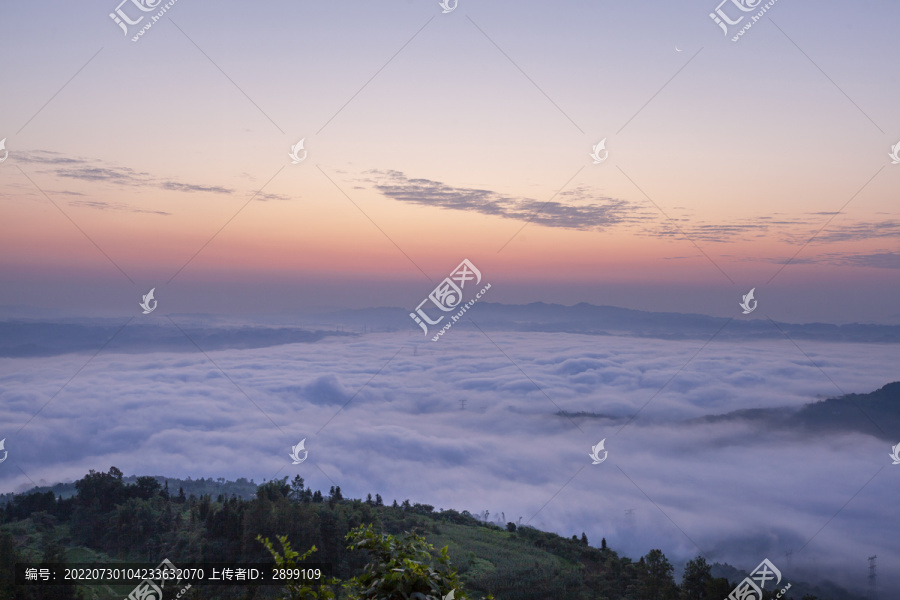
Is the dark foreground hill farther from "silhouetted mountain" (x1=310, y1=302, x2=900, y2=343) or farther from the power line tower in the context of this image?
"silhouetted mountain" (x1=310, y1=302, x2=900, y2=343)

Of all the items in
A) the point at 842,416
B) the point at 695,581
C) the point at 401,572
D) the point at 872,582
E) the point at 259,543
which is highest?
the point at 842,416

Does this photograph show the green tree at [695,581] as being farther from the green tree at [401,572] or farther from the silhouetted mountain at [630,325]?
the silhouetted mountain at [630,325]

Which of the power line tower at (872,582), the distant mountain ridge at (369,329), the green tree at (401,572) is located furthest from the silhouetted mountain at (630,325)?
the green tree at (401,572)

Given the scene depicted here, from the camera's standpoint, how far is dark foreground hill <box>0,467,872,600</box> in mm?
18578

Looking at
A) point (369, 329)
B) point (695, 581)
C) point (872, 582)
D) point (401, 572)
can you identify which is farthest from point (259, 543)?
point (369, 329)

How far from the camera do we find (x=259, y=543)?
66.8ft

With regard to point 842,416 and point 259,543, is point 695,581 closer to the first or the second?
point 259,543

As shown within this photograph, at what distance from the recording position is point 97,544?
22.5m

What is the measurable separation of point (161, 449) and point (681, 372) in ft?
292

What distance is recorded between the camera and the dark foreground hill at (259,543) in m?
18.6

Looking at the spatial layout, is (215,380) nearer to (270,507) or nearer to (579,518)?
(579,518)

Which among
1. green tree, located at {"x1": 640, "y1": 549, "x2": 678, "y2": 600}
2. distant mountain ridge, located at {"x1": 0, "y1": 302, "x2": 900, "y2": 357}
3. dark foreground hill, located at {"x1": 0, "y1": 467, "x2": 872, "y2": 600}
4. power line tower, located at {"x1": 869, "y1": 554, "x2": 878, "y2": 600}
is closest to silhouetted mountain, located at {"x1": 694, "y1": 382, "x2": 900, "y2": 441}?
distant mountain ridge, located at {"x1": 0, "y1": 302, "x2": 900, "y2": 357}

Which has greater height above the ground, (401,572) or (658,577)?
(401,572)

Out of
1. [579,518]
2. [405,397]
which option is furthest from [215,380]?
[579,518]
